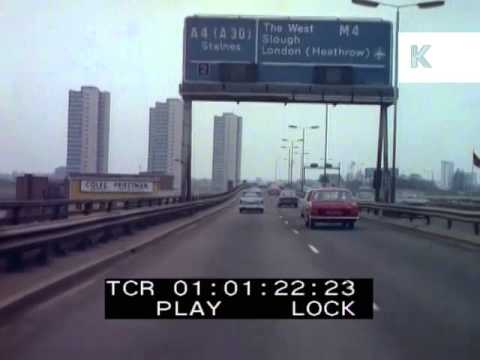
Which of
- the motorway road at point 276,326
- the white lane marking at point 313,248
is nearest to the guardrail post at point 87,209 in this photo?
the white lane marking at point 313,248

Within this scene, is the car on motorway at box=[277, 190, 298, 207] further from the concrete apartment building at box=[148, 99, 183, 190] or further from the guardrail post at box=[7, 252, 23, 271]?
the guardrail post at box=[7, 252, 23, 271]

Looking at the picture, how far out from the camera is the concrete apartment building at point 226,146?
11375 cm

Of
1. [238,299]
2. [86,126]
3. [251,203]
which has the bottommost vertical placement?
[238,299]

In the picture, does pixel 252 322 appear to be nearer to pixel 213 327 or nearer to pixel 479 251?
pixel 213 327

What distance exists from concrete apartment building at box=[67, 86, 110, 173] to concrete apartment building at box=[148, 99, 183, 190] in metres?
12.2

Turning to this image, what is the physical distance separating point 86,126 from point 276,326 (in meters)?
18.4

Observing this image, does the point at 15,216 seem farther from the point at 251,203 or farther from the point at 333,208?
the point at 251,203

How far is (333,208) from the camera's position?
28500 mm

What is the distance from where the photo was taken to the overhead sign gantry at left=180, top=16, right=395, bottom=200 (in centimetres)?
3275

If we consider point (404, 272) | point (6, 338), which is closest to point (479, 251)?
point (404, 272)

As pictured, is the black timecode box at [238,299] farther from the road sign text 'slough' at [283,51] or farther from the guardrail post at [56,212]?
the road sign text 'slough' at [283,51]

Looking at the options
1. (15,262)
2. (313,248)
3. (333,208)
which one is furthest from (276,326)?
(333,208)

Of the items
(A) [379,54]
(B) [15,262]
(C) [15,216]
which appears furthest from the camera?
(A) [379,54]

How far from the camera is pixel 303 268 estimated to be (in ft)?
45.5
